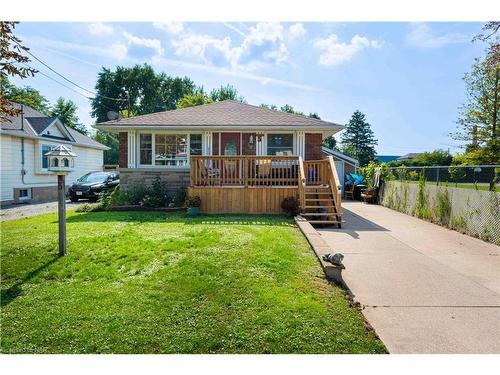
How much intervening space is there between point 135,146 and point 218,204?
469cm

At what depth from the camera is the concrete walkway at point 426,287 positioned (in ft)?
9.58

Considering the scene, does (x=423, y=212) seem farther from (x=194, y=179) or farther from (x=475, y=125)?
(x=475, y=125)

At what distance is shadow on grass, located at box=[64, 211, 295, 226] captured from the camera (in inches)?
308

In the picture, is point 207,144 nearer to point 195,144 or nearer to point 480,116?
point 195,144

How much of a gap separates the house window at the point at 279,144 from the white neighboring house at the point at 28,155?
1049cm

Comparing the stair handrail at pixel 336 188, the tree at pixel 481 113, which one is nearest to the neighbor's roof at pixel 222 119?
the stair handrail at pixel 336 188

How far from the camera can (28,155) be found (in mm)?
15219

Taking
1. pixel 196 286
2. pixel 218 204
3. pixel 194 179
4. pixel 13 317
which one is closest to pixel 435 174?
pixel 218 204

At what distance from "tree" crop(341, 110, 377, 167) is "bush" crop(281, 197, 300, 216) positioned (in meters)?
48.7

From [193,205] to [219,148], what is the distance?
367cm

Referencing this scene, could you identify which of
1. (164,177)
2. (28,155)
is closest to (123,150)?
(164,177)

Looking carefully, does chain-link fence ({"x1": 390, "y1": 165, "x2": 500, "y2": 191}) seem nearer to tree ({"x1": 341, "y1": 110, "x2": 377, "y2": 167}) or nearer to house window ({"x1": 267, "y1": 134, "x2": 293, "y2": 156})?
house window ({"x1": 267, "y1": 134, "x2": 293, "y2": 156})

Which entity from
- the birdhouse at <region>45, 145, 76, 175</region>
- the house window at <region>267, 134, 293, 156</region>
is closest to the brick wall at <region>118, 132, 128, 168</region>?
the house window at <region>267, 134, 293, 156</region>

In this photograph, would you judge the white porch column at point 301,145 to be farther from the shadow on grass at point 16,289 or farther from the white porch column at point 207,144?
the shadow on grass at point 16,289
